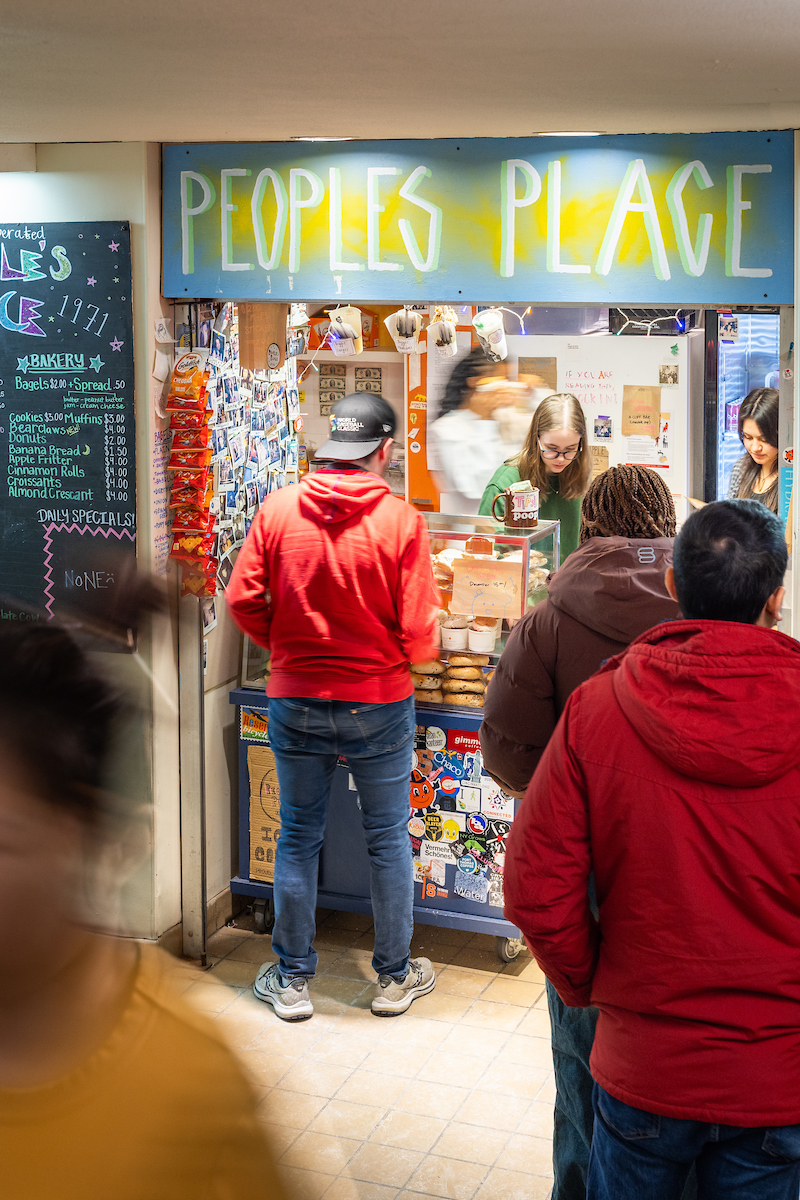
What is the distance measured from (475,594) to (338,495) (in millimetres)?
664

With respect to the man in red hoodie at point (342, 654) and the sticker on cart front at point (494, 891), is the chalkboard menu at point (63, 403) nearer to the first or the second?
the man in red hoodie at point (342, 654)

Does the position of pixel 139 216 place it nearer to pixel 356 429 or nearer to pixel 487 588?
pixel 356 429

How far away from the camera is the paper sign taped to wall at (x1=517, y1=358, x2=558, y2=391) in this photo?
22.0 feet

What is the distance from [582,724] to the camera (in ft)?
6.04

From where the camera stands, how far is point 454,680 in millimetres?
4059

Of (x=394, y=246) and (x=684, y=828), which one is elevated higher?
(x=394, y=246)

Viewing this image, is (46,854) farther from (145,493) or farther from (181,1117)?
(145,493)

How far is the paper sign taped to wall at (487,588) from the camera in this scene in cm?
395

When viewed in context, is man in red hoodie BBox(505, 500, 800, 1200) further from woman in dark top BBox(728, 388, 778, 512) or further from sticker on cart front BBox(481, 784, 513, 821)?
woman in dark top BBox(728, 388, 778, 512)

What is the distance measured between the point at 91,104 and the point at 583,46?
4.52 feet

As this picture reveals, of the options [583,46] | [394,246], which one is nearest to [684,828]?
[583,46]

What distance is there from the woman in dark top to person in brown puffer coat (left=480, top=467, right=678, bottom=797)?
3.26 meters

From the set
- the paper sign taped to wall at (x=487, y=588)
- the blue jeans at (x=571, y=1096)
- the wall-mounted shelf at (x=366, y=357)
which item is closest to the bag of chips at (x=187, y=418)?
the paper sign taped to wall at (x=487, y=588)

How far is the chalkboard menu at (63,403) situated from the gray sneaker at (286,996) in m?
1.41
